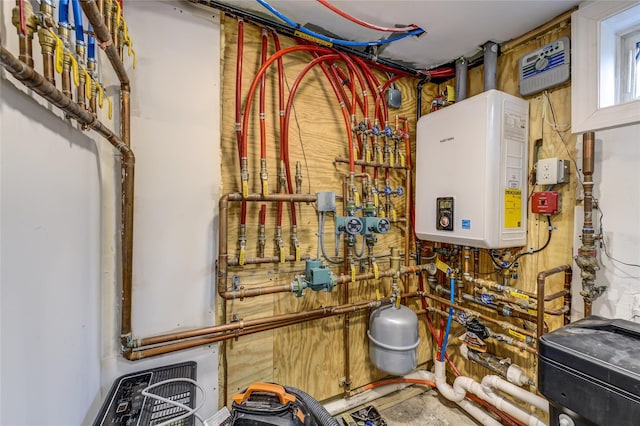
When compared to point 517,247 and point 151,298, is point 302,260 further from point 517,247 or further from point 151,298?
point 517,247

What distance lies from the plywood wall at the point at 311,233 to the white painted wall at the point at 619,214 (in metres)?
0.13

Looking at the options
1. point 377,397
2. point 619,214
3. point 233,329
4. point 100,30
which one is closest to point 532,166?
point 619,214

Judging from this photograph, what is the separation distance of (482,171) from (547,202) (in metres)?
0.37

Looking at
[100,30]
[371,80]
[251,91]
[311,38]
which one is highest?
[311,38]

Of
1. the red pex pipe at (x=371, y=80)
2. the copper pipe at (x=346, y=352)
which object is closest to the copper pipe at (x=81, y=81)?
the red pex pipe at (x=371, y=80)

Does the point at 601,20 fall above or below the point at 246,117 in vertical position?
above

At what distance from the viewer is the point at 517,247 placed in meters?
1.60

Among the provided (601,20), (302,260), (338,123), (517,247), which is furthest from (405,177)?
(601,20)

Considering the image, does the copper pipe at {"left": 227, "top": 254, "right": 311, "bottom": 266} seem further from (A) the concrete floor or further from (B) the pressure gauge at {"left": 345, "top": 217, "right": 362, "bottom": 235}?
(A) the concrete floor

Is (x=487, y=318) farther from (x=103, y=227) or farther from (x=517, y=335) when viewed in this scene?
(x=103, y=227)

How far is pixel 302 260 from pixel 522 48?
71.5 inches

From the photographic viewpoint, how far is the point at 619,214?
1.23 m

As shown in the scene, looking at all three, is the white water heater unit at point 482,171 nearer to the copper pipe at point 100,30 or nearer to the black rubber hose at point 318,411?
the black rubber hose at point 318,411

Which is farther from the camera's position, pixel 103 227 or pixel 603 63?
pixel 603 63
